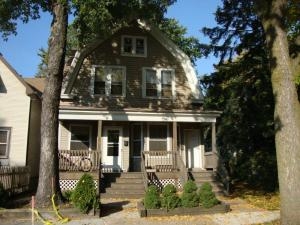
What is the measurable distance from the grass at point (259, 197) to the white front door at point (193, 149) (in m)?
2.91

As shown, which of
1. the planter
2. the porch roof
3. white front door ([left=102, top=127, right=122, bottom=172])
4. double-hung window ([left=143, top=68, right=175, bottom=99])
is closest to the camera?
the planter

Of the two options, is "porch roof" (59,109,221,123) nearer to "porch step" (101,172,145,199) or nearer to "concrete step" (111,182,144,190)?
"porch step" (101,172,145,199)

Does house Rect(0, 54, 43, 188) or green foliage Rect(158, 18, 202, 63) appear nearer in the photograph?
house Rect(0, 54, 43, 188)

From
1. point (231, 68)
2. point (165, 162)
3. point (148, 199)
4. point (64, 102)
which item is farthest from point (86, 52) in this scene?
point (148, 199)

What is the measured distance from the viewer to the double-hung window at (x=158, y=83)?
22391 mm

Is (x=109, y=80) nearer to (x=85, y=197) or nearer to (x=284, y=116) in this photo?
(x=85, y=197)

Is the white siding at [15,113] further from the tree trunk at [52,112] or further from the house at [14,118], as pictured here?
the tree trunk at [52,112]

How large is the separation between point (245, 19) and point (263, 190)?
10750 mm

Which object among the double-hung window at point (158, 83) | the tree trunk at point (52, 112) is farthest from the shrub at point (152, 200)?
the double-hung window at point (158, 83)

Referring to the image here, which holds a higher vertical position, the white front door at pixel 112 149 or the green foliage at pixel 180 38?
the green foliage at pixel 180 38

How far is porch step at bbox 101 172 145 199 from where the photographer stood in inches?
671

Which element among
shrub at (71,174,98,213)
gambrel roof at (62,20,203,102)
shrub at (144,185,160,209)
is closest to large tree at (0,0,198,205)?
shrub at (71,174,98,213)

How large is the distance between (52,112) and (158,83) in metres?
9.62

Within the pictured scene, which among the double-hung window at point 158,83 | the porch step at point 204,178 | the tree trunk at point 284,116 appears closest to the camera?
the tree trunk at point 284,116
